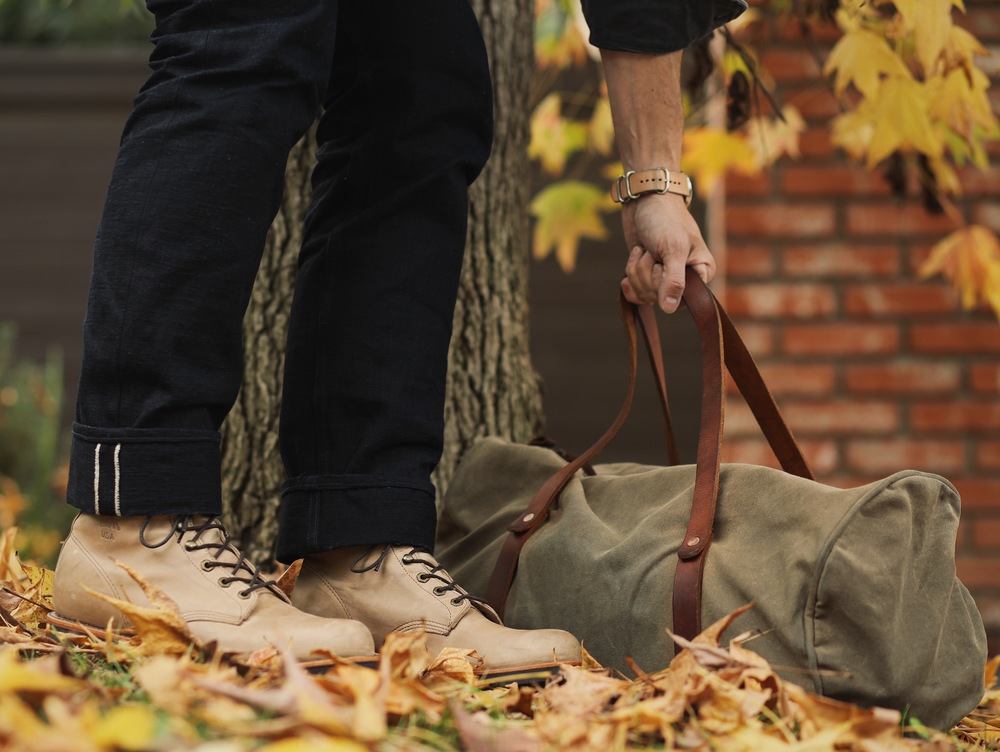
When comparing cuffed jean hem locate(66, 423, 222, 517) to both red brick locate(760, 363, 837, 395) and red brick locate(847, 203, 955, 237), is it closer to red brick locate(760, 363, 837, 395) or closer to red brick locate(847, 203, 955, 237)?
red brick locate(760, 363, 837, 395)

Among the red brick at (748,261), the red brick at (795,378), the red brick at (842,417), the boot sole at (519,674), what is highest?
the red brick at (748,261)

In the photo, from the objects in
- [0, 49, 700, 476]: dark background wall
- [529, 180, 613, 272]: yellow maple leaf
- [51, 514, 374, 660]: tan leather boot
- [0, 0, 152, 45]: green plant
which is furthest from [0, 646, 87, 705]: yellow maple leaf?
[0, 0, 152, 45]: green plant

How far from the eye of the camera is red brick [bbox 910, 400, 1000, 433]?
2.72 m

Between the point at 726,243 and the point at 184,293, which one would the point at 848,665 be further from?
the point at 726,243

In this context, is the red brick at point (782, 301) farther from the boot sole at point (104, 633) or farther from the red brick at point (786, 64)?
the boot sole at point (104, 633)

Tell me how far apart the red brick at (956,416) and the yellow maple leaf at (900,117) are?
1154mm

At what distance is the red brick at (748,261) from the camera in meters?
2.73

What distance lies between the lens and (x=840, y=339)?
8.94ft

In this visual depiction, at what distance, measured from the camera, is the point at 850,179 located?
2748 mm

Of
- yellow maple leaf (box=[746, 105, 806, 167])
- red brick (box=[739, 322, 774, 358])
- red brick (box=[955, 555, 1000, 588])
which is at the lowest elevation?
red brick (box=[955, 555, 1000, 588])

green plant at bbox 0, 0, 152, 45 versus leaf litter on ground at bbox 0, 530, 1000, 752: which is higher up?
green plant at bbox 0, 0, 152, 45

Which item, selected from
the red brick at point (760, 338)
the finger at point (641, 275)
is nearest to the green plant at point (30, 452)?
the red brick at point (760, 338)

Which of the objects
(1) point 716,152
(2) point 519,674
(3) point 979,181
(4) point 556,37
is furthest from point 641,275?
(3) point 979,181

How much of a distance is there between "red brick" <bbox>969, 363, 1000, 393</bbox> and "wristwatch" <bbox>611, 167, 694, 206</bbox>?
1.73 m
